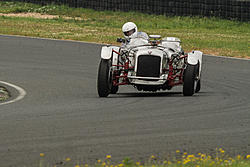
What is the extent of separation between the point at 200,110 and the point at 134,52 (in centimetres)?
→ 235

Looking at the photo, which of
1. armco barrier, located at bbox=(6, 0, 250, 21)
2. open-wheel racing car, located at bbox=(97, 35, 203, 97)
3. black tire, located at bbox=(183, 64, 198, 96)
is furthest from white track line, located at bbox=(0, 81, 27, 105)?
armco barrier, located at bbox=(6, 0, 250, 21)

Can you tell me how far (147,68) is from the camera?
12.6 meters

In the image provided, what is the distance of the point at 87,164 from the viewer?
7.18 meters

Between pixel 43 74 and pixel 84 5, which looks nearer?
pixel 43 74

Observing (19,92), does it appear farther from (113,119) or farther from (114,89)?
(113,119)

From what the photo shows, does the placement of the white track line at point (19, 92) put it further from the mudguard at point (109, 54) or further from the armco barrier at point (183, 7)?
the armco barrier at point (183, 7)

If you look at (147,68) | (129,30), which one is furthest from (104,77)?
(129,30)

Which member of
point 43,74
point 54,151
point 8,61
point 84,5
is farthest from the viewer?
point 84,5

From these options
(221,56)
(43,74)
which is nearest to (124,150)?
(43,74)

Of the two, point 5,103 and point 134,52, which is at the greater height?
point 134,52

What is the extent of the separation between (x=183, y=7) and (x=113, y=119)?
20.2 m

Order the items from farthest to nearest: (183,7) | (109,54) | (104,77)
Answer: (183,7) → (109,54) → (104,77)

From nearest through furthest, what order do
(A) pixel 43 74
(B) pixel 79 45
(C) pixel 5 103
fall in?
(C) pixel 5 103, (A) pixel 43 74, (B) pixel 79 45

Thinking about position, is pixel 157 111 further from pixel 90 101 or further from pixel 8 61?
pixel 8 61
